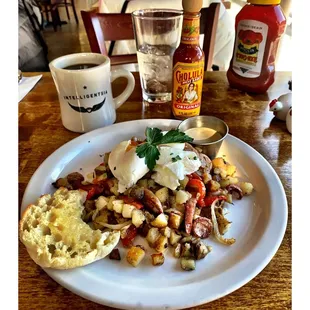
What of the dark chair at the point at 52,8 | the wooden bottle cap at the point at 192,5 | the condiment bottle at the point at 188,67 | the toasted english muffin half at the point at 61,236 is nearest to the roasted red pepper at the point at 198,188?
the toasted english muffin half at the point at 61,236

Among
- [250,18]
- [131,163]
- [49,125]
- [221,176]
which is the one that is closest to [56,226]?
[131,163]

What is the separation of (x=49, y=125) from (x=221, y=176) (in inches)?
25.0

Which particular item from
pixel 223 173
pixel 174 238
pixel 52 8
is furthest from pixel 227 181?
pixel 52 8

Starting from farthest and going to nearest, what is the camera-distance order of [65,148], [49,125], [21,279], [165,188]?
[49,125]
[65,148]
[165,188]
[21,279]

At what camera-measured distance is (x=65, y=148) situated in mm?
959

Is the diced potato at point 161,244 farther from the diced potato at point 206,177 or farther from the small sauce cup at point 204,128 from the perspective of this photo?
the small sauce cup at point 204,128

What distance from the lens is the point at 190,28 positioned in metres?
0.97

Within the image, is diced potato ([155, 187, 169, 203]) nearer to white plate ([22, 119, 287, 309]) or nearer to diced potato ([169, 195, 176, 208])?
diced potato ([169, 195, 176, 208])

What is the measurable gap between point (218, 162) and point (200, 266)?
1.07 feet

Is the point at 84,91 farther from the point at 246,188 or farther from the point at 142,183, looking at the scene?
the point at 246,188

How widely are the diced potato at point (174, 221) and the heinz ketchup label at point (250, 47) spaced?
790mm

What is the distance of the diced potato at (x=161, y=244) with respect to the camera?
0.68m

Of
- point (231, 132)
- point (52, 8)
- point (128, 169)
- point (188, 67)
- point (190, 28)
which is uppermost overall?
point (190, 28)

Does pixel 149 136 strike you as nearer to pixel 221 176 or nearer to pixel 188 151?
pixel 188 151
